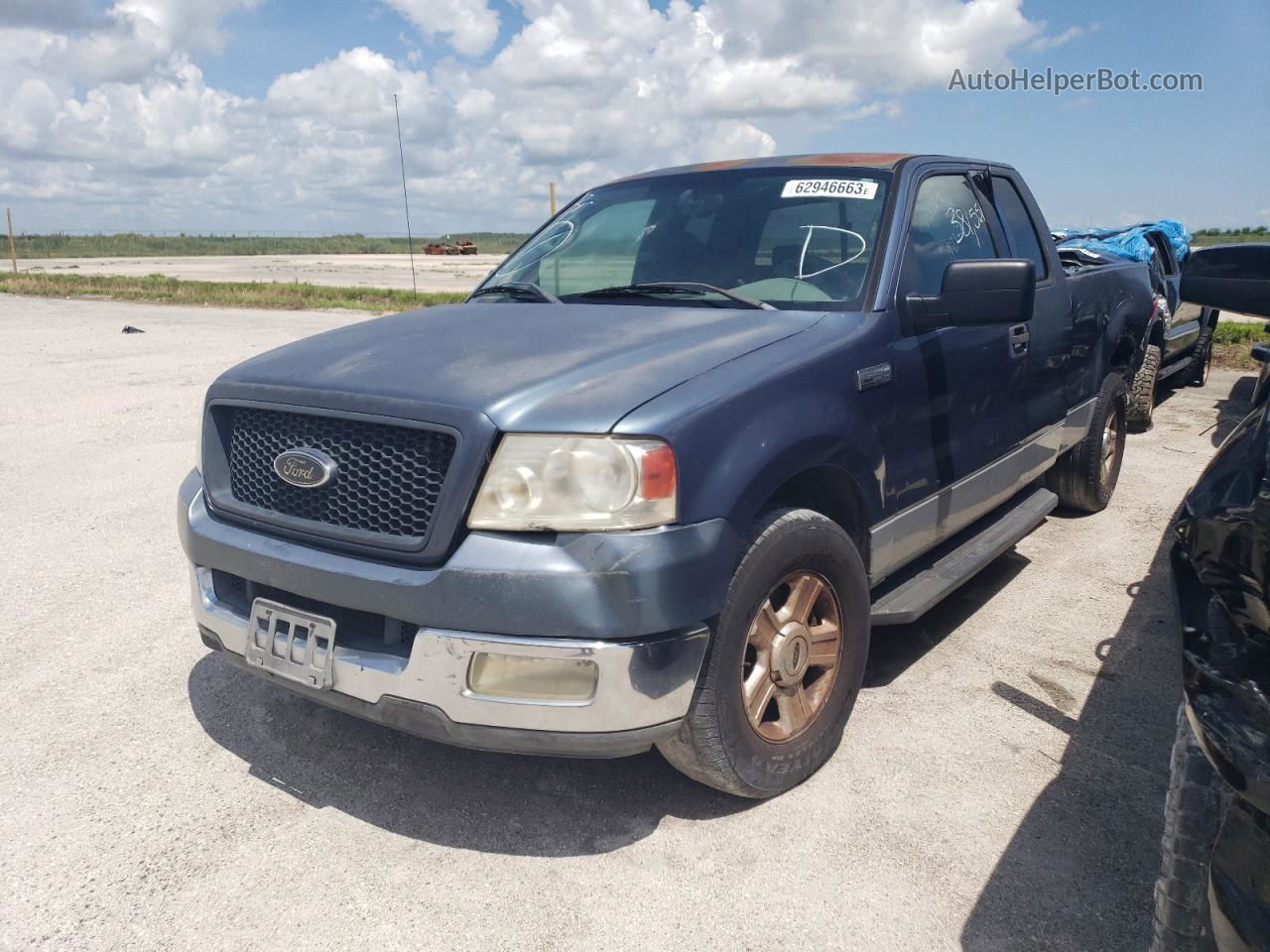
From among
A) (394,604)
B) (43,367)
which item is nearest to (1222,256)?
(394,604)

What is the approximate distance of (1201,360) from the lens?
10141mm

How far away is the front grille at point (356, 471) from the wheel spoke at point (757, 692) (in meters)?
1.01

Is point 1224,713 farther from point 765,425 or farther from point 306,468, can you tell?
point 306,468

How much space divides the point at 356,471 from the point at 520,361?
20.9 inches

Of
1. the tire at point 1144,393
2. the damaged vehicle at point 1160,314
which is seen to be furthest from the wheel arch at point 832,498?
the tire at point 1144,393

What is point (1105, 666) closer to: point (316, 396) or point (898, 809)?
point (898, 809)

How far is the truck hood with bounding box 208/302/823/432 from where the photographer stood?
2.44 metres

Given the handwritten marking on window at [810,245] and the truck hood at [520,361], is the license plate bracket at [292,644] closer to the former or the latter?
the truck hood at [520,361]

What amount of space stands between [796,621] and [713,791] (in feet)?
1.92

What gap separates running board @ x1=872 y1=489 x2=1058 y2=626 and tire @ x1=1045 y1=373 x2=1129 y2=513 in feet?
2.77

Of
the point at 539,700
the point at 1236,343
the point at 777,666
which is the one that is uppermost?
the point at 539,700

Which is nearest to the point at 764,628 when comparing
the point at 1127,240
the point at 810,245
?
the point at 810,245

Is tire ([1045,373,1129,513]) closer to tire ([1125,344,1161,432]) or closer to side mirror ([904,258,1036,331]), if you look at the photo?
tire ([1125,344,1161,432])

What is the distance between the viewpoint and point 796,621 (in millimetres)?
2846
